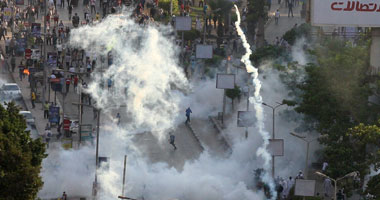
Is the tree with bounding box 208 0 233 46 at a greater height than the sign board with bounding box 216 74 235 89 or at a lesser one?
greater

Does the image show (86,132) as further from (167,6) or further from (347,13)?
(167,6)

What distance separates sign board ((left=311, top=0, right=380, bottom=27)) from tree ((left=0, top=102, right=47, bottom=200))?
16319 mm

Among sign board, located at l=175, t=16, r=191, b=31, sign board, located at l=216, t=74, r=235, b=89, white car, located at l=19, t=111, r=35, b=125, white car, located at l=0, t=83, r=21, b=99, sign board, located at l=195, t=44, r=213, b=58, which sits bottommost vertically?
white car, located at l=19, t=111, r=35, b=125

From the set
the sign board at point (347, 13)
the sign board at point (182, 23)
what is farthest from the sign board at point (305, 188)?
the sign board at point (182, 23)

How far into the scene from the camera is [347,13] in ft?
245

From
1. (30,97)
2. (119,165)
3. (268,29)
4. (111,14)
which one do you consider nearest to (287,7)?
→ (268,29)

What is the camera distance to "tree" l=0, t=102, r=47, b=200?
209 ft

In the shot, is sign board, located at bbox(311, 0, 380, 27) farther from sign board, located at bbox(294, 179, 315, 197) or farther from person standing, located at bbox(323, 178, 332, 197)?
person standing, located at bbox(323, 178, 332, 197)

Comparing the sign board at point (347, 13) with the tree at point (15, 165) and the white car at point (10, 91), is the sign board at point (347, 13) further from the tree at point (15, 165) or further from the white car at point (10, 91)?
the white car at point (10, 91)

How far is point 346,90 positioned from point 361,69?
168cm

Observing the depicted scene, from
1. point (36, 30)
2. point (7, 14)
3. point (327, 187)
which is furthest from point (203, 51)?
point (7, 14)

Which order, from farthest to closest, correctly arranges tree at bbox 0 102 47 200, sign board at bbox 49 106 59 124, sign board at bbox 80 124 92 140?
sign board at bbox 49 106 59 124
sign board at bbox 80 124 92 140
tree at bbox 0 102 47 200

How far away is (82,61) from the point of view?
99.9 metres

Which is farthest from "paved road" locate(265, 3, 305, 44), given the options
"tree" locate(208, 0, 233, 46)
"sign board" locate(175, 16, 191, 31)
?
"sign board" locate(175, 16, 191, 31)
